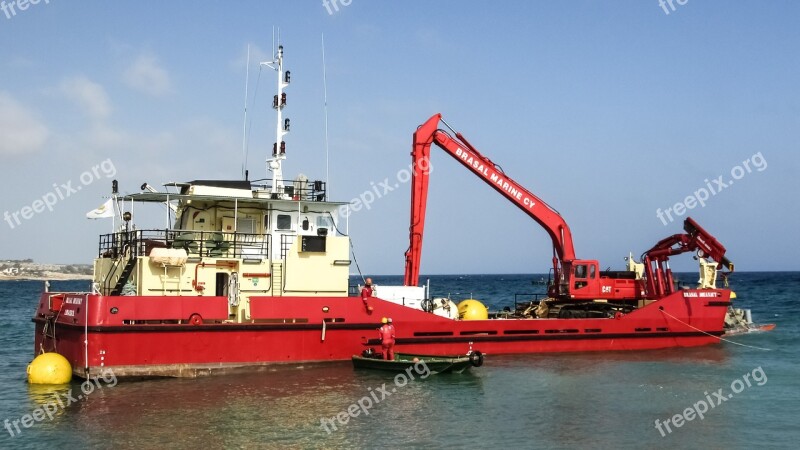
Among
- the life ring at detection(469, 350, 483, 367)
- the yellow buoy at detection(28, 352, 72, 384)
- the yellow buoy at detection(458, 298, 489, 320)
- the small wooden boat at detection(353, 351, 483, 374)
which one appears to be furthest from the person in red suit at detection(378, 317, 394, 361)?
the yellow buoy at detection(28, 352, 72, 384)

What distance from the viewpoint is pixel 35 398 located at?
52.0ft

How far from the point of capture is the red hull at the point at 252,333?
1670 cm

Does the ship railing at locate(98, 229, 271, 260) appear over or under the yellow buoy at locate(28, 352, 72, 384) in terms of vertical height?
over

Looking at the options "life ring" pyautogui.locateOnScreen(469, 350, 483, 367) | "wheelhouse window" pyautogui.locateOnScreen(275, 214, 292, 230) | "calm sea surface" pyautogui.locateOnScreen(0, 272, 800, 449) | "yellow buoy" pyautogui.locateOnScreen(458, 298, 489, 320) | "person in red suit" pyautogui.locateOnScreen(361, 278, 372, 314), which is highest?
"wheelhouse window" pyautogui.locateOnScreen(275, 214, 292, 230)

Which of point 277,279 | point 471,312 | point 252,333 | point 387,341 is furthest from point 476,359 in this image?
point 252,333

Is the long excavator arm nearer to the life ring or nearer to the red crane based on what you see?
the red crane

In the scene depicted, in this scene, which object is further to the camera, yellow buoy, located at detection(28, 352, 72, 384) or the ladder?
the ladder

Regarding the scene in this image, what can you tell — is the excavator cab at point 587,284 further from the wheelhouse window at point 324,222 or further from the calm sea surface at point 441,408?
the wheelhouse window at point 324,222

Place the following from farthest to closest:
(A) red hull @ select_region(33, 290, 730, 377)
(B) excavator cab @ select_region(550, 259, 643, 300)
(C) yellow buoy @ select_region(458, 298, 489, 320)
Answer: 1. (B) excavator cab @ select_region(550, 259, 643, 300)
2. (C) yellow buoy @ select_region(458, 298, 489, 320)
3. (A) red hull @ select_region(33, 290, 730, 377)

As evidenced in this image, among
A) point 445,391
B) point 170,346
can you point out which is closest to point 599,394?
point 445,391

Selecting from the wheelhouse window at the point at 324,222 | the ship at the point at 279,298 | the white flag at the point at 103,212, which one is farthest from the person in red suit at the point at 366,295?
the white flag at the point at 103,212

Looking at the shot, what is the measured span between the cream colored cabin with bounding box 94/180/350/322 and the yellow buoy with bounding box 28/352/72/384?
77.2 inches

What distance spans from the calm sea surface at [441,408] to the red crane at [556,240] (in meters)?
3.30

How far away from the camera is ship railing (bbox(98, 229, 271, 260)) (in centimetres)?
1794
